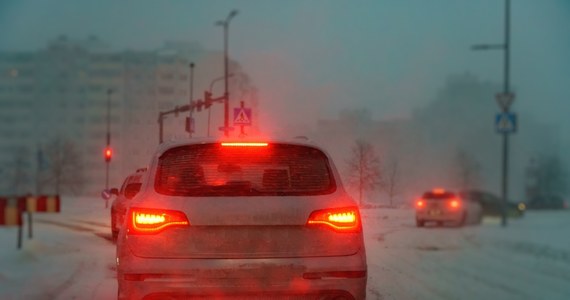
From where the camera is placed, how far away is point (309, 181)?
16.4ft

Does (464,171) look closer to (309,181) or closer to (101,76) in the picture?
(309,181)

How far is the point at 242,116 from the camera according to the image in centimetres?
1105

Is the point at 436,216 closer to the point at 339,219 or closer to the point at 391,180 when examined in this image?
the point at 391,180

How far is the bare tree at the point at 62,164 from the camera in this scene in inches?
653

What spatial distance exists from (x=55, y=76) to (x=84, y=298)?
9.93 metres

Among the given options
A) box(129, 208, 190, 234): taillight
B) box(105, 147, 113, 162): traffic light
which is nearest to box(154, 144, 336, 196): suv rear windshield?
box(129, 208, 190, 234): taillight

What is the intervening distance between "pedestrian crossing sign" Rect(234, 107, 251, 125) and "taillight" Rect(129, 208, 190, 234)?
6.19 m

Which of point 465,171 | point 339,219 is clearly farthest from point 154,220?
point 465,171

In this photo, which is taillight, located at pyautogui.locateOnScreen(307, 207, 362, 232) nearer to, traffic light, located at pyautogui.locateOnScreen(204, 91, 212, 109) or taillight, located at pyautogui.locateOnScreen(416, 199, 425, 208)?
traffic light, located at pyautogui.locateOnScreen(204, 91, 212, 109)

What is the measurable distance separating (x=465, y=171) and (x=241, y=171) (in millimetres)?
5792

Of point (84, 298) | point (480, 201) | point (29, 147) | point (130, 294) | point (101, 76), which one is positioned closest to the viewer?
point (130, 294)

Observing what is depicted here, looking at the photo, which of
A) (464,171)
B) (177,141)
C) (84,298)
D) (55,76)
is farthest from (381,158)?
(55,76)

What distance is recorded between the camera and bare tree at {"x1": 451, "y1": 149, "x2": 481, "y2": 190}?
33.6ft

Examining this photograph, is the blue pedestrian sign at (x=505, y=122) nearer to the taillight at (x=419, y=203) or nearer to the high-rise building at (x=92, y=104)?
the taillight at (x=419, y=203)
